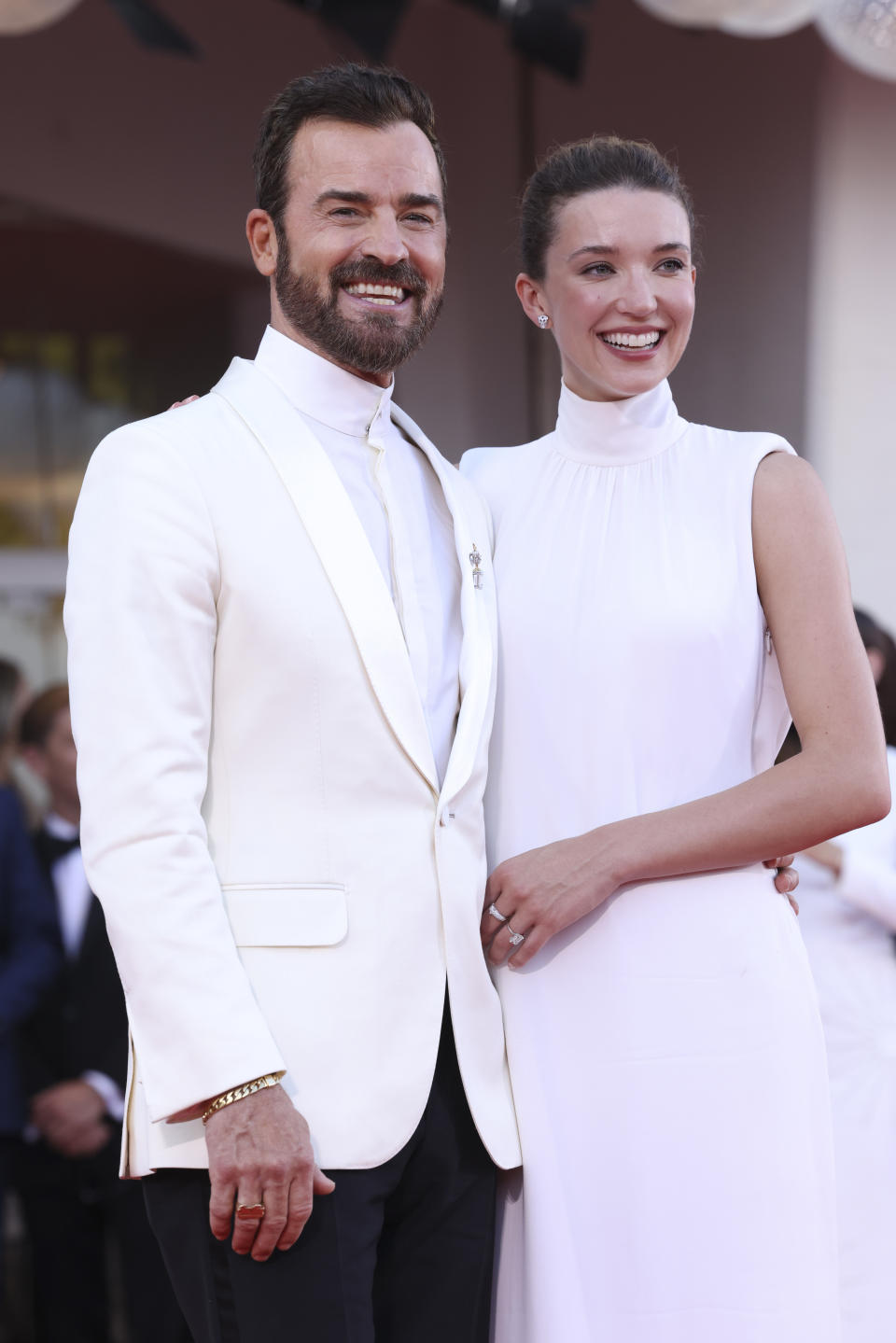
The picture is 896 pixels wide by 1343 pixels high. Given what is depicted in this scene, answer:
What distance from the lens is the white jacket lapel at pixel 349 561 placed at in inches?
70.9

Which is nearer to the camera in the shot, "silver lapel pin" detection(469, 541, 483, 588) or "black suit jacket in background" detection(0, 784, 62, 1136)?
"silver lapel pin" detection(469, 541, 483, 588)

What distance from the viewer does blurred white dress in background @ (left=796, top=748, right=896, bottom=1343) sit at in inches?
110

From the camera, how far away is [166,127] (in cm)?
578

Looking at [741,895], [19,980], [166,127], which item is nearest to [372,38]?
[166,127]

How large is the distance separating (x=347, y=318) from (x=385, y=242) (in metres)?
0.11

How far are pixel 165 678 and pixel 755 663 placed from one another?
31.8 inches

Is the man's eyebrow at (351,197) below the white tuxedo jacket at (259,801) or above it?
above

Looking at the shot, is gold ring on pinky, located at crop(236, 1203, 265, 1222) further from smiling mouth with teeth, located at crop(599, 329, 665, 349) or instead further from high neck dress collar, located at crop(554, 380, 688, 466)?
smiling mouth with teeth, located at crop(599, 329, 665, 349)

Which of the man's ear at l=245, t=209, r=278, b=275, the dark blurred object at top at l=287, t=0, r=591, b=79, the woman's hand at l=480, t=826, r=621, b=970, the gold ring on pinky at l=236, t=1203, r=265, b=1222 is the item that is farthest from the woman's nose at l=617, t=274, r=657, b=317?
the dark blurred object at top at l=287, t=0, r=591, b=79

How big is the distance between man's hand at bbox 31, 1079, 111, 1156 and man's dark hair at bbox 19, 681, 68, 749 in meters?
0.96

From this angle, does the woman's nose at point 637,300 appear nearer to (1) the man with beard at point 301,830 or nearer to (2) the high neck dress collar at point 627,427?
(2) the high neck dress collar at point 627,427

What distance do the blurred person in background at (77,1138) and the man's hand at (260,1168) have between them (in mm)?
1963

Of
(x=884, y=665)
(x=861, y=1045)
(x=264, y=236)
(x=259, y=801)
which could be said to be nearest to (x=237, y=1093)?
(x=259, y=801)

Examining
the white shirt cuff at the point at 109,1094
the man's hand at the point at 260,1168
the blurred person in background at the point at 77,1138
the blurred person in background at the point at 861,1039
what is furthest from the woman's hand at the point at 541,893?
the white shirt cuff at the point at 109,1094
